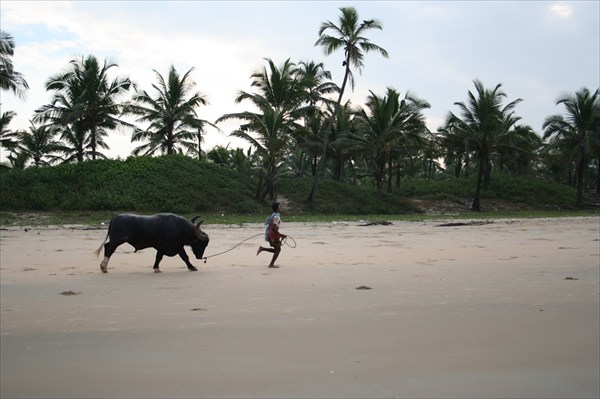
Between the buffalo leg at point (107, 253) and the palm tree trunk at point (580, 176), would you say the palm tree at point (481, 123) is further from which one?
the buffalo leg at point (107, 253)

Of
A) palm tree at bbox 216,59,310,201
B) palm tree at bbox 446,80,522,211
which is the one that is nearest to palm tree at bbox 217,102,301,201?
palm tree at bbox 216,59,310,201

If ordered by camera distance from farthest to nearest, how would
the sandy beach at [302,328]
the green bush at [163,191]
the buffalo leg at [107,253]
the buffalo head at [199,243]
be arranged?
the green bush at [163,191]
the buffalo head at [199,243]
the buffalo leg at [107,253]
the sandy beach at [302,328]

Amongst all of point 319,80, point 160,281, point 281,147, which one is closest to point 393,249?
point 160,281

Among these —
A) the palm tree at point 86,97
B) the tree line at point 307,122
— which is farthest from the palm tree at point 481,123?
the palm tree at point 86,97

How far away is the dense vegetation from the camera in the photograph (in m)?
26.2

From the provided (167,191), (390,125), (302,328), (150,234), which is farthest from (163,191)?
(302,328)

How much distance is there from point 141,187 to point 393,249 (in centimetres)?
1800

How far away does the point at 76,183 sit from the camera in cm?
2800

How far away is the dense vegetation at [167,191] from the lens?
2622 cm

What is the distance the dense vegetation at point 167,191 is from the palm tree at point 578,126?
4.21 m

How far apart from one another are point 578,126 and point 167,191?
2558 centimetres

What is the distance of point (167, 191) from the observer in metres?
→ 28.4

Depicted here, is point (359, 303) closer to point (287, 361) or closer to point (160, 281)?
point (287, 361)

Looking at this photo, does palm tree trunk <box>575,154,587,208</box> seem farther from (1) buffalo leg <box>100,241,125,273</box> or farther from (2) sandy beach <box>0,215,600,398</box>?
(1) buffalo leg <box>100,241,125,273</box>
